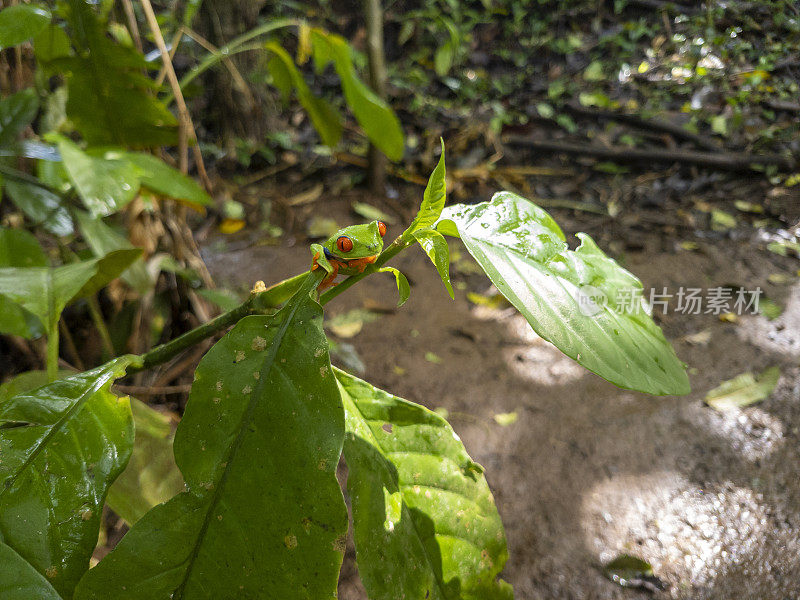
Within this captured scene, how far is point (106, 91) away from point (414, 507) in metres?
1.18

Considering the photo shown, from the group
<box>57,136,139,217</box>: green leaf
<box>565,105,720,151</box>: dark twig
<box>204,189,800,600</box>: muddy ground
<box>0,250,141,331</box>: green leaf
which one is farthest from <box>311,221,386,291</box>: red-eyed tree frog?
<box>565,105,720,151</box>: dark twig

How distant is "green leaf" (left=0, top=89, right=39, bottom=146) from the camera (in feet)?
3.80

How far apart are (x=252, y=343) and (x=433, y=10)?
2.89m

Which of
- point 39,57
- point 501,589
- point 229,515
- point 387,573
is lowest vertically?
point 501,589

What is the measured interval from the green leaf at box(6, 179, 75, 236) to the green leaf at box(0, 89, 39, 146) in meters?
0.10

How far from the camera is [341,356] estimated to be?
1.37 meters

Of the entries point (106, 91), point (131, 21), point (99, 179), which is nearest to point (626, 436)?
point (99, 179)

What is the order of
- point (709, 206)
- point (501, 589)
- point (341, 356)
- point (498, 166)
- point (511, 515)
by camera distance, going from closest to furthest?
point (501, 589)
point (511, 515)
point (341, 356)
point (709, 206)
point (498, 166)

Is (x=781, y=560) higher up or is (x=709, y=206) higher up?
(x=781, y=560)

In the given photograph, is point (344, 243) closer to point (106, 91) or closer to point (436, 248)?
point (436, 248)

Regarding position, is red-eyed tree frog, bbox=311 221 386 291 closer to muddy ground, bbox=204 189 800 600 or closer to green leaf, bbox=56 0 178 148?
muddy ground, bbox=204 189 800 600

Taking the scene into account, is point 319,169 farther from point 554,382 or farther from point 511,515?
point 511,515

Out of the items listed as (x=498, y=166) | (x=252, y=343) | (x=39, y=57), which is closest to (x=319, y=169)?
(x=498, y=166)

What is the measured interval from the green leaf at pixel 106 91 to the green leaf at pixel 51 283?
0.56 meters
